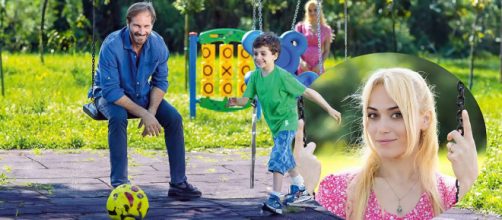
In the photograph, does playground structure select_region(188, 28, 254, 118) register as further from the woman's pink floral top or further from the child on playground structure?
the woman's pink floral top

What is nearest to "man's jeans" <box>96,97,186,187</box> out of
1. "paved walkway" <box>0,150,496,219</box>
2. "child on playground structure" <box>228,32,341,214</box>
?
"paved walkway" <box>0,150,496,219</box>

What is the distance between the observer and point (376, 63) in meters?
1.94

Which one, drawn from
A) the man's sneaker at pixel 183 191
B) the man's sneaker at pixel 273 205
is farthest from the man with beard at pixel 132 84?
the man's sneaker at pixel 273 205

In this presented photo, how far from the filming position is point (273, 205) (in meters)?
6.22

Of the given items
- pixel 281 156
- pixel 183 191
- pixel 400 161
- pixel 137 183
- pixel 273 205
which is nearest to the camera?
pixel 400 161

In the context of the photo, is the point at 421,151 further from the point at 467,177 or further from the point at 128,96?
the point at 128,96

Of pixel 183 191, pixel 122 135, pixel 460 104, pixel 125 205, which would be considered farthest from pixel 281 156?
pixel 460 104

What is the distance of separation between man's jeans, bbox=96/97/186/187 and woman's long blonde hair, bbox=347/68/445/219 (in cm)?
442

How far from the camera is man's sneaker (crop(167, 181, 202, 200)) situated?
6.79m

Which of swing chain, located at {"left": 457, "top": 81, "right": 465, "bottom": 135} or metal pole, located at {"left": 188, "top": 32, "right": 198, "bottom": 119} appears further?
metal pole, located at {"left": 188, "top": 32, "right": 198, "bottom": 119}

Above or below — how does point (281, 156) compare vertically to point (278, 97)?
below

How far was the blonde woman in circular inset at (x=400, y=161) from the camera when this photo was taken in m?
1.91

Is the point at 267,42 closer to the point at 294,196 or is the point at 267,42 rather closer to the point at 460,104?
the point at 294,196

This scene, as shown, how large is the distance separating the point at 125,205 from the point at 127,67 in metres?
1.35
